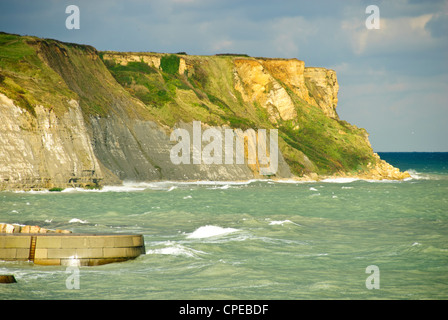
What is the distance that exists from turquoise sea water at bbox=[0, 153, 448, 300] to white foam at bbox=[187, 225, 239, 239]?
0.06m

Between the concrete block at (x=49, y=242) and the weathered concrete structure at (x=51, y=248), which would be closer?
the concrete block at (x=49, y=242)

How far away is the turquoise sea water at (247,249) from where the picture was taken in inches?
878

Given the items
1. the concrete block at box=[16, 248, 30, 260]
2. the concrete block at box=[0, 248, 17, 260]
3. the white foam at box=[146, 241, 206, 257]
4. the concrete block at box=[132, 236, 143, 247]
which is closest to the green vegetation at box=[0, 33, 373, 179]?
the white foam at box=[146, 241, 206, 257]

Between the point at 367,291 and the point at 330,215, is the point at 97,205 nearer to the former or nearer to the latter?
the point at 330,215

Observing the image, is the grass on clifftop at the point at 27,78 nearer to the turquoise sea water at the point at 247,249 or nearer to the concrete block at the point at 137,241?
the turquoise sea water at the point at 247,249

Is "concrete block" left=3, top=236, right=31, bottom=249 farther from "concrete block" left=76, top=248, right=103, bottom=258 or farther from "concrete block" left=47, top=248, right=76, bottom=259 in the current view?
"concrete block" left=76, top=248, right=103, bottom=258

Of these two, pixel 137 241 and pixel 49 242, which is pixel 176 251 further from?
pixel 49 242

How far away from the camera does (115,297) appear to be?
20969mm

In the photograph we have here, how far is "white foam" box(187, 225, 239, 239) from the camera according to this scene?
35216mm

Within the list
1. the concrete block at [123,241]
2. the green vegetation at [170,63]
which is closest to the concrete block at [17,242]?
the concrete block at [123,241]

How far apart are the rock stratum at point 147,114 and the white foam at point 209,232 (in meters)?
32.3
